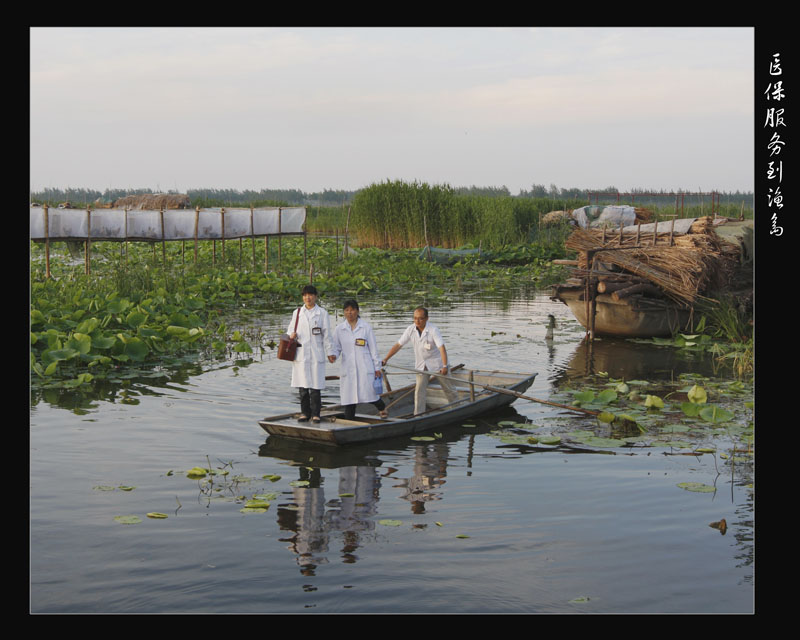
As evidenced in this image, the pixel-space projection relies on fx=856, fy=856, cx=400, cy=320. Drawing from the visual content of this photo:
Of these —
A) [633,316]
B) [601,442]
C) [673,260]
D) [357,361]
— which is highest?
[673,260]

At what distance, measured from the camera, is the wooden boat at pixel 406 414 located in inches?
333

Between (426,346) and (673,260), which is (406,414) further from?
(673,260)

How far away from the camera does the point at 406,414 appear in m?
10.3

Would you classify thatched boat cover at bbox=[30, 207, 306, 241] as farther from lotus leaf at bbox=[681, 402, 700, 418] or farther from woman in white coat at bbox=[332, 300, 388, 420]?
lotus leaf at bbox=[681, 402, 700, 418]

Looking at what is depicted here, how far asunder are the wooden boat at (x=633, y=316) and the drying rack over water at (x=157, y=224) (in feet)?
37.9

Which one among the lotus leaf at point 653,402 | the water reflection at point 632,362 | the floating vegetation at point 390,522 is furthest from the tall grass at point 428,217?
the floating vegetation at point 390,522

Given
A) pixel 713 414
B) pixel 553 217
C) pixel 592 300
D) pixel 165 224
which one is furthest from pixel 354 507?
pixel 553 217

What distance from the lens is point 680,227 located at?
17.2m

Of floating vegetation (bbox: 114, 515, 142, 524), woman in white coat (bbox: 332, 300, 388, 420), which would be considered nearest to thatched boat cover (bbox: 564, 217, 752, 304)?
woman in white coat (bbox: 332, 300, 388, 420)

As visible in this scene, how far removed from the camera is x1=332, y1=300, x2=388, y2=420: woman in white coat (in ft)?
28.9

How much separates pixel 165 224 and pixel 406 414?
53.1 ft

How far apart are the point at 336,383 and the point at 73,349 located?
3578mm

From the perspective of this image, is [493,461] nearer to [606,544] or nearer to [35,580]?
[606,544]
